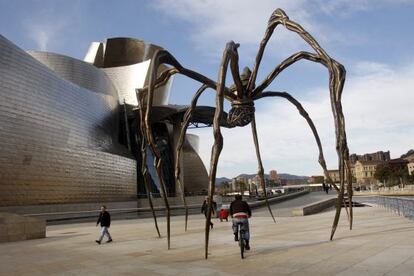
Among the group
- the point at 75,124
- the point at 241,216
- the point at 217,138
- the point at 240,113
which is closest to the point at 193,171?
the point at 75,124

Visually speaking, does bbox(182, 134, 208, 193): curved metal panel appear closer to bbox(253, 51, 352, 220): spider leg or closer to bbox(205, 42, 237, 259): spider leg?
bbox(253, 51, 352, 220): spider leg

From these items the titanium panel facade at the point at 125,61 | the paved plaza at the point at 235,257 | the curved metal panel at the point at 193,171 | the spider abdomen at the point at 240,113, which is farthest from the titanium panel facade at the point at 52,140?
the spider abdomen at the point at 240,113

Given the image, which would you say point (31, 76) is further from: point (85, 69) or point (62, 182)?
point (85, 69)

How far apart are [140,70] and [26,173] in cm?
2392

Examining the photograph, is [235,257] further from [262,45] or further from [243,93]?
[262,45]

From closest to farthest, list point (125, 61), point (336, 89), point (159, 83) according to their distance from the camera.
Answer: point (336, 89), point (159, 83), point (125, 61)

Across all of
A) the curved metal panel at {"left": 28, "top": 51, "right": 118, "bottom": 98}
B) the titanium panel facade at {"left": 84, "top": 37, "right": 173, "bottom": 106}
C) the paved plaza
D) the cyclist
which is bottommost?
the paved plaza

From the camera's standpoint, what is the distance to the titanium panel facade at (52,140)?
81.6ft

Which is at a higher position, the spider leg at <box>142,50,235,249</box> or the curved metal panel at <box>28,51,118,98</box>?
the curved metal panel at <box>28,51,118,98</box>

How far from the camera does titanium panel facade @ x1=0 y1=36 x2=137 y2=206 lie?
24.9 metres

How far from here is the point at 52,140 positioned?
28859mm

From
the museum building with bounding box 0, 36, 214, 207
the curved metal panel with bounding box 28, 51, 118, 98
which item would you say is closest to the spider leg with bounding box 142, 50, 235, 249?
the museum building with bounding box 0, 36, 214, 207

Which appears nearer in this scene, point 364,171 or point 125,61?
point 125,61

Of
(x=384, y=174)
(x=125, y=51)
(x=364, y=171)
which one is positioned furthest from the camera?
(x=364, y=171)
